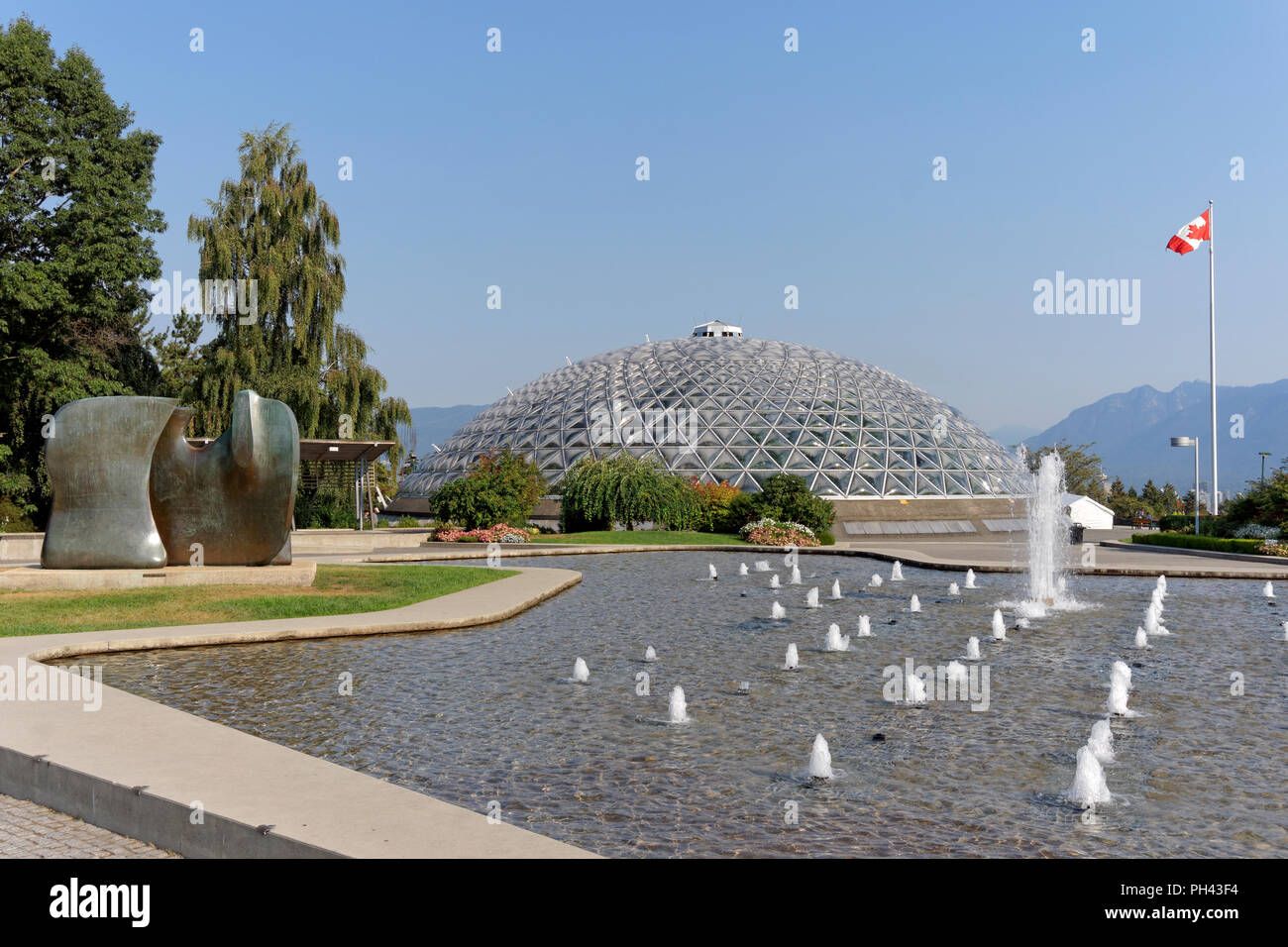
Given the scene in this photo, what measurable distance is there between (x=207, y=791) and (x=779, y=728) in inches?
187

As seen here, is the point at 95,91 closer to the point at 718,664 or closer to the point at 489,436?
the point at 489,436

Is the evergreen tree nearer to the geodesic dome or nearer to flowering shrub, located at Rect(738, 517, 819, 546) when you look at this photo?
the geodesic dome

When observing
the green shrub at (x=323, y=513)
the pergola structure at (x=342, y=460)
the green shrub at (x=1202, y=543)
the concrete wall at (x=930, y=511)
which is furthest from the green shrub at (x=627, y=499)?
the green shrub at (x=1202, y=543)

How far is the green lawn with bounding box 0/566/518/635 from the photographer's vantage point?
1391cm

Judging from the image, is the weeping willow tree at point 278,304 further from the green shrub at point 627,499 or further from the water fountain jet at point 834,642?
the water fountain jet at point 834,642

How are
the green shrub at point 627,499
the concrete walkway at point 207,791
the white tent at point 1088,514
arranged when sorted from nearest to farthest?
the concrete walkway at point 207,791, the green shrub at point 627,499, the white tent at point 1088,514

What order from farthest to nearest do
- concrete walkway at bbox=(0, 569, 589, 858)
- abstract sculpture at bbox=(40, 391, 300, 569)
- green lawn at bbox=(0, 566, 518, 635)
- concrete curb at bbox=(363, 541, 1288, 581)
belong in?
concrete curb at bbox=(363, 541, 1288, 581), abstract sculpture at bbox=(40, 391, 300, 569), green lawn at bbox=(0, 566, 518, 635), concrete walkway at bbox=(0, 569, 589, 858)

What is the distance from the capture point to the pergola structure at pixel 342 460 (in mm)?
31967

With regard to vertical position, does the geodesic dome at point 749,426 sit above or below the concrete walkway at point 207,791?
above

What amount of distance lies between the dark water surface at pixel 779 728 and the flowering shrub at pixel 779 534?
16.7 meters

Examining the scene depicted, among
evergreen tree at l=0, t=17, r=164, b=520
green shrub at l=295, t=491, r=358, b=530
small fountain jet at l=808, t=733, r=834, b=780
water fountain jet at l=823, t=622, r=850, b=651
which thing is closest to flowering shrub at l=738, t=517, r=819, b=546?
green shrub at l=295, t=491, r=358, b=530

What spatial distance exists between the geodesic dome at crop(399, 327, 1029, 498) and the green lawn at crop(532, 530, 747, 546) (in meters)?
7.85
